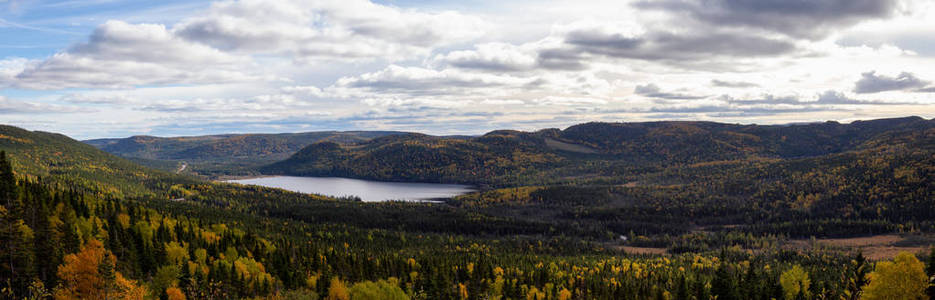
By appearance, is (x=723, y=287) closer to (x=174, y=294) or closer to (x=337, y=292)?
(x=337, y=292)

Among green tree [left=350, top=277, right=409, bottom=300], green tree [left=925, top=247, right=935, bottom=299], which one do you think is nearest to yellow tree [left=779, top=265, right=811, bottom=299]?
green tree [left=925, top=247, right=935, bottom=299]

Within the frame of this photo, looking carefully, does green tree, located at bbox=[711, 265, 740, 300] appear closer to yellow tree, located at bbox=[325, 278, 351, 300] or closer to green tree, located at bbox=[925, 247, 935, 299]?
green tree, located at bbox=[925, 247, 935, 299]

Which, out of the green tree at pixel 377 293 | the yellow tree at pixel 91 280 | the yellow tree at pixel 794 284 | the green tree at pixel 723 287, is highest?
the yellow tree at pixel 91 280

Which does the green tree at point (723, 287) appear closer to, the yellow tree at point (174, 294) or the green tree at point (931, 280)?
the green tree at point (931, 280)

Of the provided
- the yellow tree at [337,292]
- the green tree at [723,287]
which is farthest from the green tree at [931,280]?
the yellow tree at [337,292]

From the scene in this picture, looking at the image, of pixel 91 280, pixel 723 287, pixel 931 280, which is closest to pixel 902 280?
pixel 931 280

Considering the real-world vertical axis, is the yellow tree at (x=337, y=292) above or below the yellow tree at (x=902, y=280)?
below
